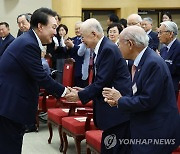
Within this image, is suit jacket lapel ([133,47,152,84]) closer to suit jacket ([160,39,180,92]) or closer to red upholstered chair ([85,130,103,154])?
red upholstered chair ([85,130,103,154])

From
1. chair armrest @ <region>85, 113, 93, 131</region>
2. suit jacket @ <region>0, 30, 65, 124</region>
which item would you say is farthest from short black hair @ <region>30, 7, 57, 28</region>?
chair armrest @ <region>85, 113, 93, 131</region>

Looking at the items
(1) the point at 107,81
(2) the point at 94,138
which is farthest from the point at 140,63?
(2) the point at 94,138

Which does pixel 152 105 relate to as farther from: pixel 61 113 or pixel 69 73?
pixel 69 73

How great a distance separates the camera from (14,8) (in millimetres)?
10469

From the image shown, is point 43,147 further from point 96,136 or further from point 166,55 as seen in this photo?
point 166,55

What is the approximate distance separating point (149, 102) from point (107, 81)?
0.81 metres

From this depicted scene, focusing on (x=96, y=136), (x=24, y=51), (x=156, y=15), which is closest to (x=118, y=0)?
(x=156, y=15)

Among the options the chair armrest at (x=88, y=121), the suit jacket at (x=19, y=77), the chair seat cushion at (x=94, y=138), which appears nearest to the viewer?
the suit jacket at (x=19, y=77)

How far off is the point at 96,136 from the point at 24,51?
4.53 ft

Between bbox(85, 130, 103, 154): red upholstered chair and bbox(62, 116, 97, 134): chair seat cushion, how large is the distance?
0.33 metres

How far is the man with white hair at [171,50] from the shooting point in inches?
202

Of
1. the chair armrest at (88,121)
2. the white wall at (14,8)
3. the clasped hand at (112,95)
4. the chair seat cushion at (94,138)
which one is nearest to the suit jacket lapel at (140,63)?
the clasped hand at (112,95)

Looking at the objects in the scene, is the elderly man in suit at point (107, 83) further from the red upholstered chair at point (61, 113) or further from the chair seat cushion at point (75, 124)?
the red upholstered chair at point (61, 113)

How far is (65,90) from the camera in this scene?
3809mm
